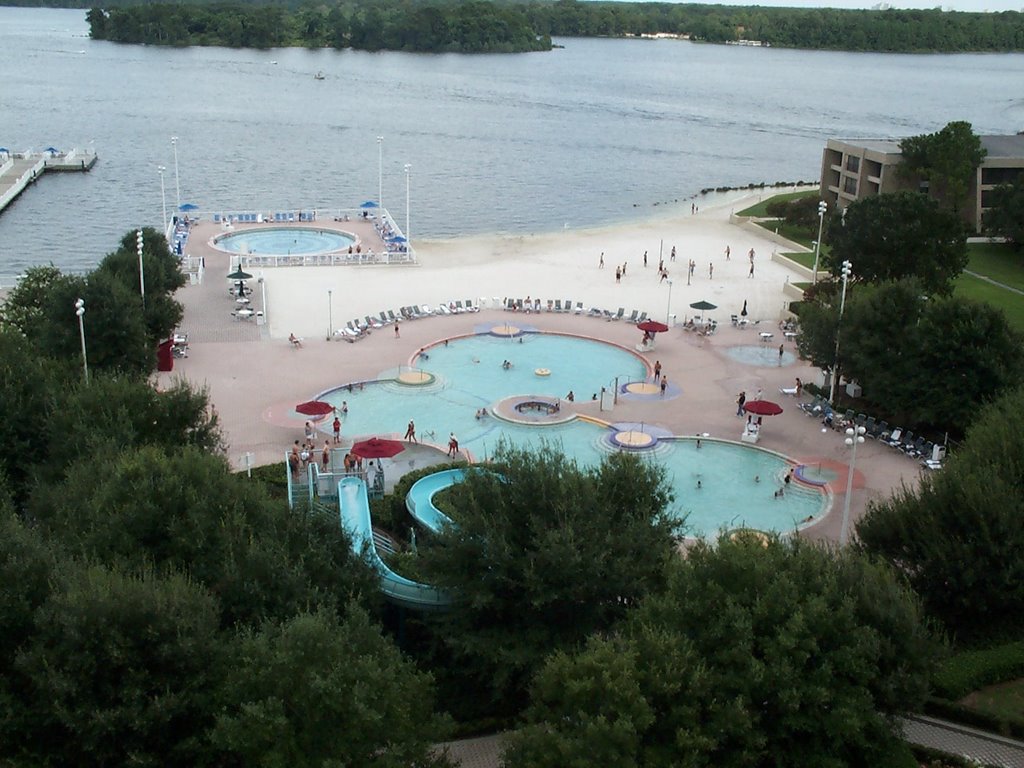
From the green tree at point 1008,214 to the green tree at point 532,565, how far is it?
4436 cm

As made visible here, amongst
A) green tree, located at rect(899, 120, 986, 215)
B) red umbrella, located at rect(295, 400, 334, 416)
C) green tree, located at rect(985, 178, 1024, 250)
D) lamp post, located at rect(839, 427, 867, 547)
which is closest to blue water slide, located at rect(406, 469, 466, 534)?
red umbrella, located at rect(295, 400, 334, 416)

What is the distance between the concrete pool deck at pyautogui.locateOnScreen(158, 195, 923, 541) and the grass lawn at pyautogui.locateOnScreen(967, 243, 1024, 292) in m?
9.94

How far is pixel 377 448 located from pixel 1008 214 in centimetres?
4232

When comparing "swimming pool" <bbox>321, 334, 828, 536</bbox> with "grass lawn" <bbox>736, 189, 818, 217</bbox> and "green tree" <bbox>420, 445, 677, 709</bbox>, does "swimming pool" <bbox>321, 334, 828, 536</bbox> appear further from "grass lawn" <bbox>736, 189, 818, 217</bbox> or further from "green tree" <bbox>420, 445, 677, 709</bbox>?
"grass lawn" <bbox>736, 189, 818, 217</bbox>

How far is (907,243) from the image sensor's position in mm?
40656

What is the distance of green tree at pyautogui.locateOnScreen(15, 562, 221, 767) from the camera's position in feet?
47.2

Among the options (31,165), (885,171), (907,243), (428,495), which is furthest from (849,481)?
(31,165)

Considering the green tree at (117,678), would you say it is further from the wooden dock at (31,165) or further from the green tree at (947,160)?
the wooden dock at (31,165)

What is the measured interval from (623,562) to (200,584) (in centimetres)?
694

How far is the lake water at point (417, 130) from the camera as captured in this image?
78312mm

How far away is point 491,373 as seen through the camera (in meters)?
37.9

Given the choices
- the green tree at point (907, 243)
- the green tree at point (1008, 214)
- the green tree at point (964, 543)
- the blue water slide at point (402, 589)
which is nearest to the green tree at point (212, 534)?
the blue water slide at point (402, 589)

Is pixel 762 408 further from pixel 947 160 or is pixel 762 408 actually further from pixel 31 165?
pixel 31 165

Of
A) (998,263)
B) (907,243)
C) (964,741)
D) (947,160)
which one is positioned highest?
(947,160)
